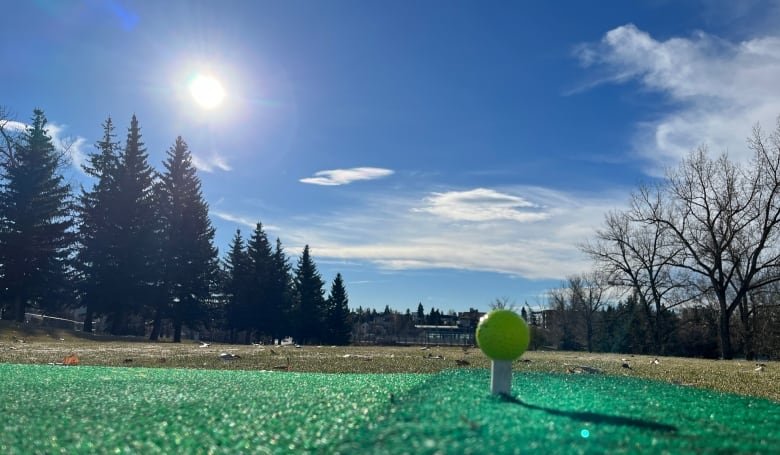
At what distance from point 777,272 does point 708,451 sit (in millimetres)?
31976

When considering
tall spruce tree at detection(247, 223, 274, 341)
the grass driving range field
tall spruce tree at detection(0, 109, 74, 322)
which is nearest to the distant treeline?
tall spruce tree at detection(0, 109, 74, 322)

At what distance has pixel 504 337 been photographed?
4086 millimetres

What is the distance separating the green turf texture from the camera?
2.71 m

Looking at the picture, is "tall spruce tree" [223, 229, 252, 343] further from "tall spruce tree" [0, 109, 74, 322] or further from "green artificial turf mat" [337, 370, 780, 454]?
"green artificial turf mat" [337, 370, 780, 454]

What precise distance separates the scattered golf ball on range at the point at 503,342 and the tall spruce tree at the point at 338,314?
52.3 metres

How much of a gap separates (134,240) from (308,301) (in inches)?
877

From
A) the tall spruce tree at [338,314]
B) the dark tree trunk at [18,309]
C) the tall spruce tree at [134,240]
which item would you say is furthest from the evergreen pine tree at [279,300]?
the dark tree trunk at [18,309]

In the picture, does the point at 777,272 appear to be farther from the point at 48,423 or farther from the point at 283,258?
the point at 283,258

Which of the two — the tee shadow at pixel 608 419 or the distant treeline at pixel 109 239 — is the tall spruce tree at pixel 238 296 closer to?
the distant treeline at pixel 109 239

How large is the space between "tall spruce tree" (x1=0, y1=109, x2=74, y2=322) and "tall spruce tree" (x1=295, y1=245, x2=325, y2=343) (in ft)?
71.5

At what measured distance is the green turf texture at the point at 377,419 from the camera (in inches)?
107

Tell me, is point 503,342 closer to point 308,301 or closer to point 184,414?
point 184,414

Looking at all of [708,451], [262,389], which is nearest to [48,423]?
[262,389]

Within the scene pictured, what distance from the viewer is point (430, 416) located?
10.5 ft
